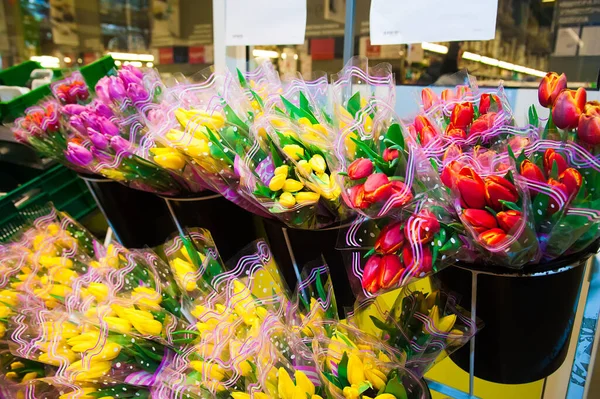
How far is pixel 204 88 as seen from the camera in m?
0.79

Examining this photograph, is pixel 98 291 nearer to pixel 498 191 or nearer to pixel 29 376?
pixel 29 376

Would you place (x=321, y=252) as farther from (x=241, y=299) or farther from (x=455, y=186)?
(x=455, y=186)

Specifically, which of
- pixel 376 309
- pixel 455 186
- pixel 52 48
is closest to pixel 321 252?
pixel 376 309

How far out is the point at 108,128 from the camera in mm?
800

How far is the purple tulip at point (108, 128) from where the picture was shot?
80 cm

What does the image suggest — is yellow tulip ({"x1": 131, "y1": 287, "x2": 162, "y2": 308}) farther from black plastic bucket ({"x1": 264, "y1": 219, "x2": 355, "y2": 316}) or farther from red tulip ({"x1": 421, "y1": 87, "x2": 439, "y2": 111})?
red tulip ({"x1": 421, "y1": 87, "x2": 439, "y2": 111})

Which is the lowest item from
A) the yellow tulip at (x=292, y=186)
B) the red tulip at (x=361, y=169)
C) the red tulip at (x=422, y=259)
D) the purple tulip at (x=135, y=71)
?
the red tulip at (x=422, y=259)

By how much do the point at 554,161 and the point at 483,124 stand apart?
14 centimetres

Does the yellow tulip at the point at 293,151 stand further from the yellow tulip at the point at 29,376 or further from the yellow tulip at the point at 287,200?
the yellow tulip at the point at 29,376

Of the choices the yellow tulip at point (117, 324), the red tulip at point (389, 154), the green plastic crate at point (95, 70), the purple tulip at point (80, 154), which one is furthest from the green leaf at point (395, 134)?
the green plastic crate at point (95, 70)

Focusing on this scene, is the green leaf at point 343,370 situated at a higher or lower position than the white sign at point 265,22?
lower

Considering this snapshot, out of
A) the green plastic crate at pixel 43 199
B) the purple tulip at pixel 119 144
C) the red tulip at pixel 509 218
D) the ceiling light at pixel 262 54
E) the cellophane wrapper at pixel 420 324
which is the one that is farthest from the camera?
the ceiling light at pixel 262 54

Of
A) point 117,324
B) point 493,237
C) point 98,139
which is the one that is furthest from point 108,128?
point 493,237

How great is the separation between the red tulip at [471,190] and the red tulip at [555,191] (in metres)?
0.06
